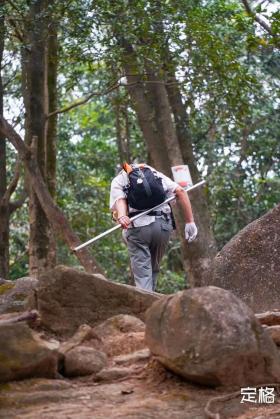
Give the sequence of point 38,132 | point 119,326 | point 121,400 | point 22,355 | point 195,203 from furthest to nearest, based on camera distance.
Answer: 1. point 195,203
2. point 38,132
3. point 119,326
4. point 22,355
5. point 121,400

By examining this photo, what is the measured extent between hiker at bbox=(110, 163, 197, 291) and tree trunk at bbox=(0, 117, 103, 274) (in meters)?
4.04

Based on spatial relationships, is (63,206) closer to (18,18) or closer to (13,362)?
(18,18)

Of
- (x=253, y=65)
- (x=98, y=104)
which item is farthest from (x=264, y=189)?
(x=98, y=104)

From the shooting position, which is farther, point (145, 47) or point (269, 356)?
point (145, 47)

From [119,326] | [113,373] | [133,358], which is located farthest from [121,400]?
[119,326]

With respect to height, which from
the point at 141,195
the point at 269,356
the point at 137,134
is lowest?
the point at 269,356

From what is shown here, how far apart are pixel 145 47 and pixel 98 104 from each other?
515 inches

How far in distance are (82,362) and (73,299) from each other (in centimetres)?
86

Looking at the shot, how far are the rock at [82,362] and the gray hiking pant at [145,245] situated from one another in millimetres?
2399

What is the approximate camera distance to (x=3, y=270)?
14438 mm

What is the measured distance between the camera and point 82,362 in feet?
18.3

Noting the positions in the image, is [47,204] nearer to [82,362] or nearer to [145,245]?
[145,245]

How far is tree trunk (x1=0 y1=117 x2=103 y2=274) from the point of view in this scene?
1237cm

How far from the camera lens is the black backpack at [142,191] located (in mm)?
8102
